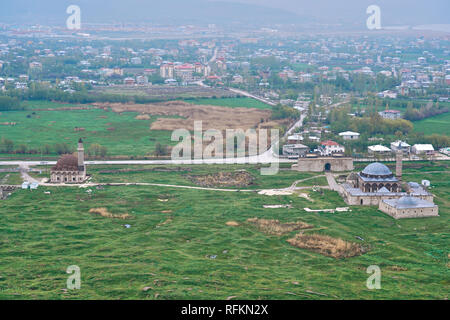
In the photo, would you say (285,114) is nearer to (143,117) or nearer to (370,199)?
(143,117)

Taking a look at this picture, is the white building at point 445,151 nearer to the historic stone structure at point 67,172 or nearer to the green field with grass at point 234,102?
the green field with grass at point 234,102

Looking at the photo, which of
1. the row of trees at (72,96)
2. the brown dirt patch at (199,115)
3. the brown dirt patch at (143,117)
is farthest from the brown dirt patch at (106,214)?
the row of trees at (72,96)

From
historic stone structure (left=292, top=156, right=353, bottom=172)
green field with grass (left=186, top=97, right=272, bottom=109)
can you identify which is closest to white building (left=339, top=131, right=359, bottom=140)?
historic stone structure (left=292, top=156, right=353, bottom=172)

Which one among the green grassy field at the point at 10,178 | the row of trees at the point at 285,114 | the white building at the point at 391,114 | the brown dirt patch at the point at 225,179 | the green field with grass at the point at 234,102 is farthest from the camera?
the green field with grass at the point at 234,102

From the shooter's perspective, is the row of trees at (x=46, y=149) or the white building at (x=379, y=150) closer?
the row of trees at (x=46, y=149)

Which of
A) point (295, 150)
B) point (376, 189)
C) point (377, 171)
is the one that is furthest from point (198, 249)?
Result: point (295, 150)
